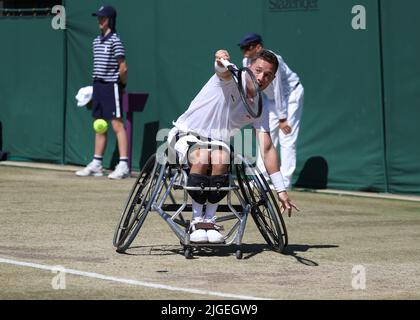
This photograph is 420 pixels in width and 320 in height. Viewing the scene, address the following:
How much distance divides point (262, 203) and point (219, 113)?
770 millimetres

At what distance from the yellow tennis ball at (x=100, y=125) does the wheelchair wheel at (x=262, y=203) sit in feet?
20.8

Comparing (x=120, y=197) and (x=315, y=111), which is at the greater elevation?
(x=315, y=111)

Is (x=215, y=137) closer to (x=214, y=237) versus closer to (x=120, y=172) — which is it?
(x=214, y=237)

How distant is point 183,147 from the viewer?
29.5 feet

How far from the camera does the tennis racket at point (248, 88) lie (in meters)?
8.65

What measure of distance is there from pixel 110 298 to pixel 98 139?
8.55 metres

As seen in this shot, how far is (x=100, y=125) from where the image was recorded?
1559 centimetres

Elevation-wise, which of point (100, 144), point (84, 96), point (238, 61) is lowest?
point (100, 144)

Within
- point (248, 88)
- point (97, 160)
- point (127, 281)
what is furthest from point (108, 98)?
point (127, 281)

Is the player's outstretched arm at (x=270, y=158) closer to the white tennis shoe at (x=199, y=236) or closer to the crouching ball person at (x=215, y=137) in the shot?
the crouching ball person at (x=215, y=137)

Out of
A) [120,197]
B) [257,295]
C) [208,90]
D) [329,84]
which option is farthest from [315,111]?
[257,295]

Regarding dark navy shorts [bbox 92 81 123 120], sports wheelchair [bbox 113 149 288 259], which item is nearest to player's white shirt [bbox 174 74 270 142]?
sports wheelchair [bbox 113 149 288 259]

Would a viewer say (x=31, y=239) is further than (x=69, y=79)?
No
